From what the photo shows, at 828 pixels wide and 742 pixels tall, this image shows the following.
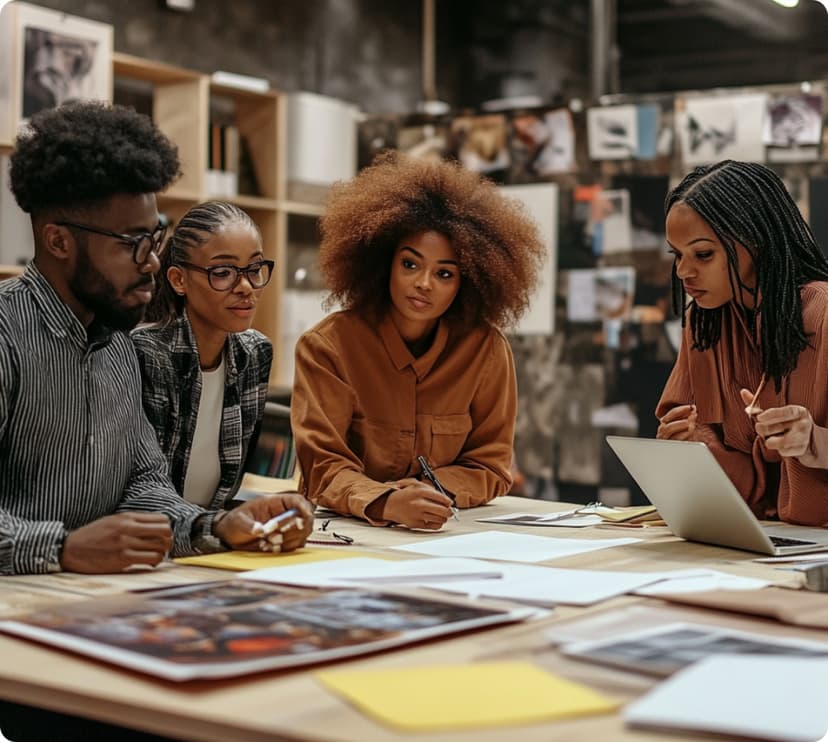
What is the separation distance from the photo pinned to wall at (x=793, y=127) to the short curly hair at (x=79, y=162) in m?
3.51

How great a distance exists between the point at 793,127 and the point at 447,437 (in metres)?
2.87

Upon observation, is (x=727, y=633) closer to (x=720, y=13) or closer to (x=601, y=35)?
(x=601, y=35)

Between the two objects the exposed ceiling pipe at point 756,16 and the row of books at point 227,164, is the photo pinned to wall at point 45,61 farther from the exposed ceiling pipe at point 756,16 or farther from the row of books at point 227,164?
the exposed ceiling pipe at point 756,16

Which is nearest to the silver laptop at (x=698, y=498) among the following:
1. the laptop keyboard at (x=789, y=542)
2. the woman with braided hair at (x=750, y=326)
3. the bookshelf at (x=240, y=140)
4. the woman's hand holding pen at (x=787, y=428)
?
the laptop keyboard at (x=789, y=542)

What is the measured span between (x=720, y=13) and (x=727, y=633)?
6.21 metres

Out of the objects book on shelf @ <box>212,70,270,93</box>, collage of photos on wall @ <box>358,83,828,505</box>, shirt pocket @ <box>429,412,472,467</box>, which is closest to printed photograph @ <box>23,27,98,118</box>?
book on shelf @ <box>212,70,270,93</box>

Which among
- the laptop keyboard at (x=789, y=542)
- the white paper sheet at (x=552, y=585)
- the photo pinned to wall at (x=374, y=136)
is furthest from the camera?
the photo pinned to wall at (x=374, y=136)

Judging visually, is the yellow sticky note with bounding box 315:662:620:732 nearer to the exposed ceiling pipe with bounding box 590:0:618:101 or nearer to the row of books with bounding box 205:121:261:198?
the row of books with bounding box 205:121:261:198

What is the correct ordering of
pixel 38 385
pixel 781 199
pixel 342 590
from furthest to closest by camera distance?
pixel 781 199 → pixel 38 385 → pixel 342 590

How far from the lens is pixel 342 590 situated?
55.1 inches

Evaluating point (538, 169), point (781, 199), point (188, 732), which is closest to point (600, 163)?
point (538, 169)

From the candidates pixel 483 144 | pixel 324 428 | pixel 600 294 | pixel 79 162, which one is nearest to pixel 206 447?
pixel 324 428

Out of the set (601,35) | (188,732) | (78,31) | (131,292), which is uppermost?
(601,35)

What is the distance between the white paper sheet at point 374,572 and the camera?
147 cm
